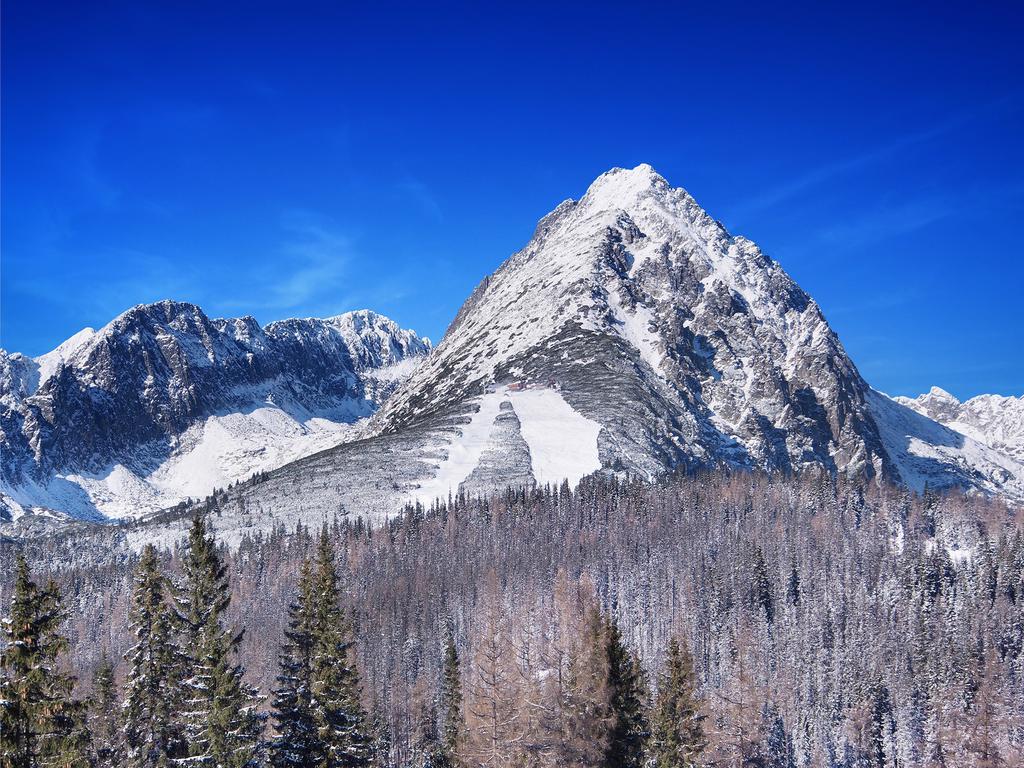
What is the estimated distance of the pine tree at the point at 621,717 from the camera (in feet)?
155

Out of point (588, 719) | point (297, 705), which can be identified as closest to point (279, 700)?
point (297, 705)

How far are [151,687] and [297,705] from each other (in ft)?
22.1

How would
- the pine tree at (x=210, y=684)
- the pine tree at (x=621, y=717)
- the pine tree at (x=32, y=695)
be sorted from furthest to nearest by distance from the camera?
the pine tree at (x=621, y=717) < the pine tree at (x=210, y=684) < the pine tree at (x=32, y=695)

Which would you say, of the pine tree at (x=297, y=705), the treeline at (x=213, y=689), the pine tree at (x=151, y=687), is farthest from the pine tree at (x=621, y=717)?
the pine tree at (x=151, y=687)

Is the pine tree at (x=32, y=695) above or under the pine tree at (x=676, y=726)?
above

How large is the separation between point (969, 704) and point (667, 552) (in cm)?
6734

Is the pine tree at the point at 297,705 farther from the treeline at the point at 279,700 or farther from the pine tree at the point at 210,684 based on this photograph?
the pine tree at the point at 210,684

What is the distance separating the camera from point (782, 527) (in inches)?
7564

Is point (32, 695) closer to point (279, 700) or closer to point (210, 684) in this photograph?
point (210, 684)

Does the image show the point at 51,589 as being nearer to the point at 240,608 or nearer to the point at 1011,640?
the point at 1011,640

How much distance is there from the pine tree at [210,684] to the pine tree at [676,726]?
25478mm

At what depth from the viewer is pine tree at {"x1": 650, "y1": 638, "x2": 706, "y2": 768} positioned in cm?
5609

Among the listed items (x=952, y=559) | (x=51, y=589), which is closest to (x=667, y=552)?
(x=952, y=559)

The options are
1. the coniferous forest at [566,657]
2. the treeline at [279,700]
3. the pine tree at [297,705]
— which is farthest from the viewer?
the pine tree at [297,705]
